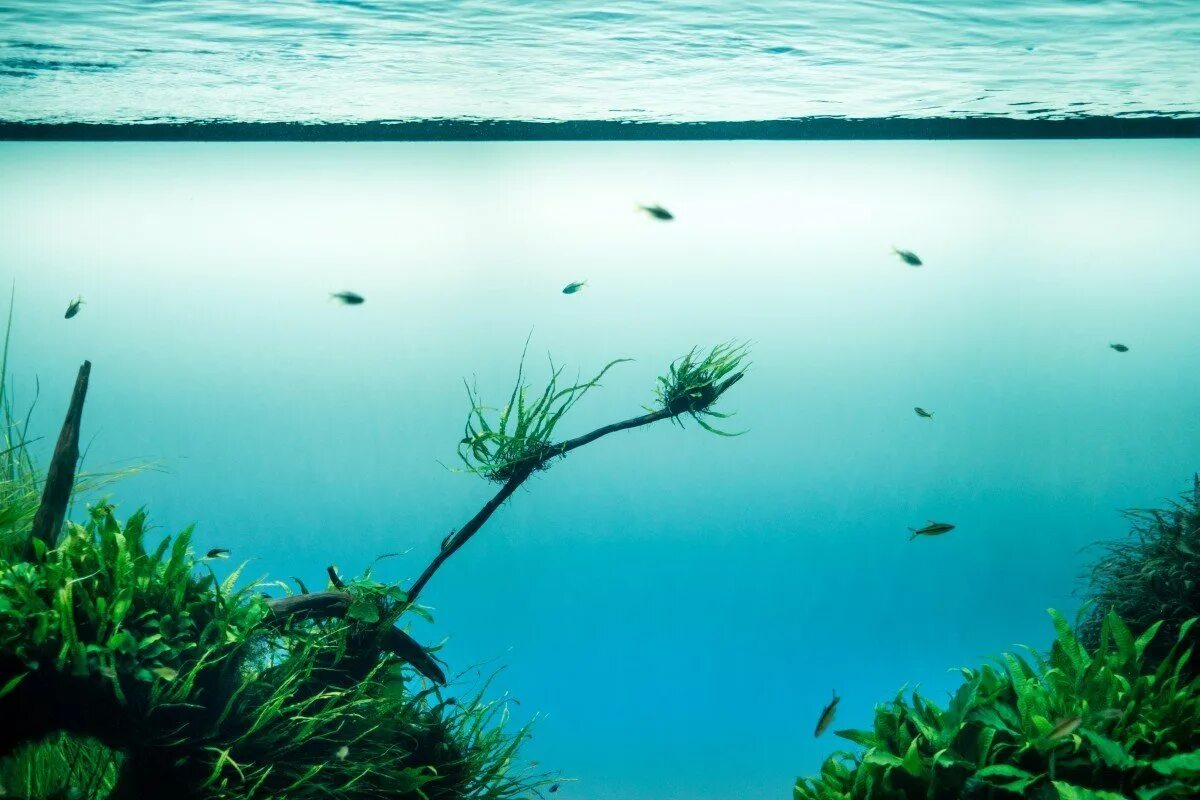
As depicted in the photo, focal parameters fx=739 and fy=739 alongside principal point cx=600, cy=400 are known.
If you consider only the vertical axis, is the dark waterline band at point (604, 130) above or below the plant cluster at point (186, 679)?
above

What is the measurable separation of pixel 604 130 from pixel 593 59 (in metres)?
1.47

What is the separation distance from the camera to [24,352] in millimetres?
6383

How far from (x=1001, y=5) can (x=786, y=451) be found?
406 cm

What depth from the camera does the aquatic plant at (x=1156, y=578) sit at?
3594 mm

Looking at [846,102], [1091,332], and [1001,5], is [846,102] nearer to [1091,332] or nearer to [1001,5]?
[1001,5]

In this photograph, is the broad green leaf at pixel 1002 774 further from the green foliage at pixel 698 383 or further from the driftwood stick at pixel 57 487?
the driftwood stick at pixel 57 487

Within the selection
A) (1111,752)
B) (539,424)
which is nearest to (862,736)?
(1111,752)

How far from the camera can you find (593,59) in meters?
3.73

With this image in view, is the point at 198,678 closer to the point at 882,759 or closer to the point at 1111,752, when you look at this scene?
the point at 882,759

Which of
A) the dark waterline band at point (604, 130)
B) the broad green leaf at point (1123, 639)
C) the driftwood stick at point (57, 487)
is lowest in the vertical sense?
the broad green leaf at point (1123, 639)

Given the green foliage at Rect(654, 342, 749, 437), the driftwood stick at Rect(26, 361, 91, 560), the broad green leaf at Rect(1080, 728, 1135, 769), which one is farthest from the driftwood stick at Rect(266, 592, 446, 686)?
the broad green leaf at Rect(1080, 728, 1135, 769)

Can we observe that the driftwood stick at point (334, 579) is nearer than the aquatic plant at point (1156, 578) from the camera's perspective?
Yes

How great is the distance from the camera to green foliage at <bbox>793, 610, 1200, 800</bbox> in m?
2.59

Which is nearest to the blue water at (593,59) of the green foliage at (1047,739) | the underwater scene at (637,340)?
the underwater scene at (637,340)
